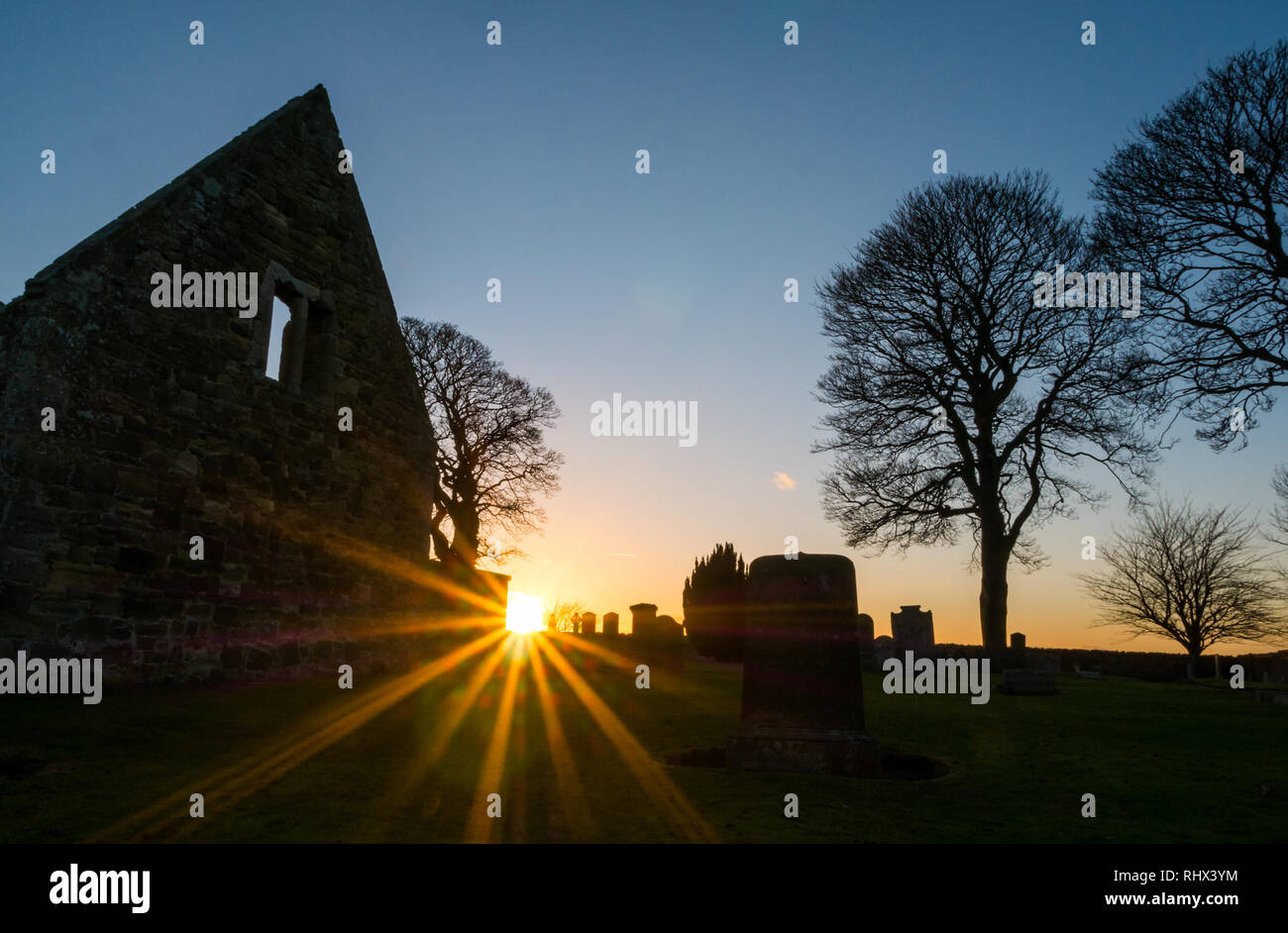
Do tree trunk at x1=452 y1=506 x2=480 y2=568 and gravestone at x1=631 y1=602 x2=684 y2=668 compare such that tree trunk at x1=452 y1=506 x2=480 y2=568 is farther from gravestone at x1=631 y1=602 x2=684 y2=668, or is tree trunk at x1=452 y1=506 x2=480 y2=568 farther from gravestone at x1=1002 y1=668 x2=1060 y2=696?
gravestone at x1=1002 y1=668 x2=1060 y2=696

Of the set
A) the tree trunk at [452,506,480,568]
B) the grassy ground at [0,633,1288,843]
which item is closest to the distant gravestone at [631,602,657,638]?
the grassy ground at [0,633,1288,843]

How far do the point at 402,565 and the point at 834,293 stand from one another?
1524 cm

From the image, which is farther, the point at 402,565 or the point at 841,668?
the point at 402,565

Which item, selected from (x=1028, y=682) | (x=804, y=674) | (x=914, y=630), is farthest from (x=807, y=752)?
(x=914, y=630)

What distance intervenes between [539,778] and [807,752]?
105 inches

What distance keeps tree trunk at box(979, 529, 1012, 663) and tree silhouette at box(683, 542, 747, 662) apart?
29.3 ft

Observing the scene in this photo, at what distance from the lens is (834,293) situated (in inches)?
884

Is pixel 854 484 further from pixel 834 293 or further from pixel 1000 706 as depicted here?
pixel 1000 706

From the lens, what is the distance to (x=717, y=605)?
29156 millimetres

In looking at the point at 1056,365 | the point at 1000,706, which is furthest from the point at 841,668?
the point at 1056,365

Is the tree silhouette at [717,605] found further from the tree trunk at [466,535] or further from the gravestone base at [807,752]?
the gravestone base at [807,752]

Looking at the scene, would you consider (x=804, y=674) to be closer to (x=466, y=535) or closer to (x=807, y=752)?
(x=807, y=752)

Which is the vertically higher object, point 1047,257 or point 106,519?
point 1047,257

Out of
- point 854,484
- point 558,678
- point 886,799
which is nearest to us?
point 886,799
